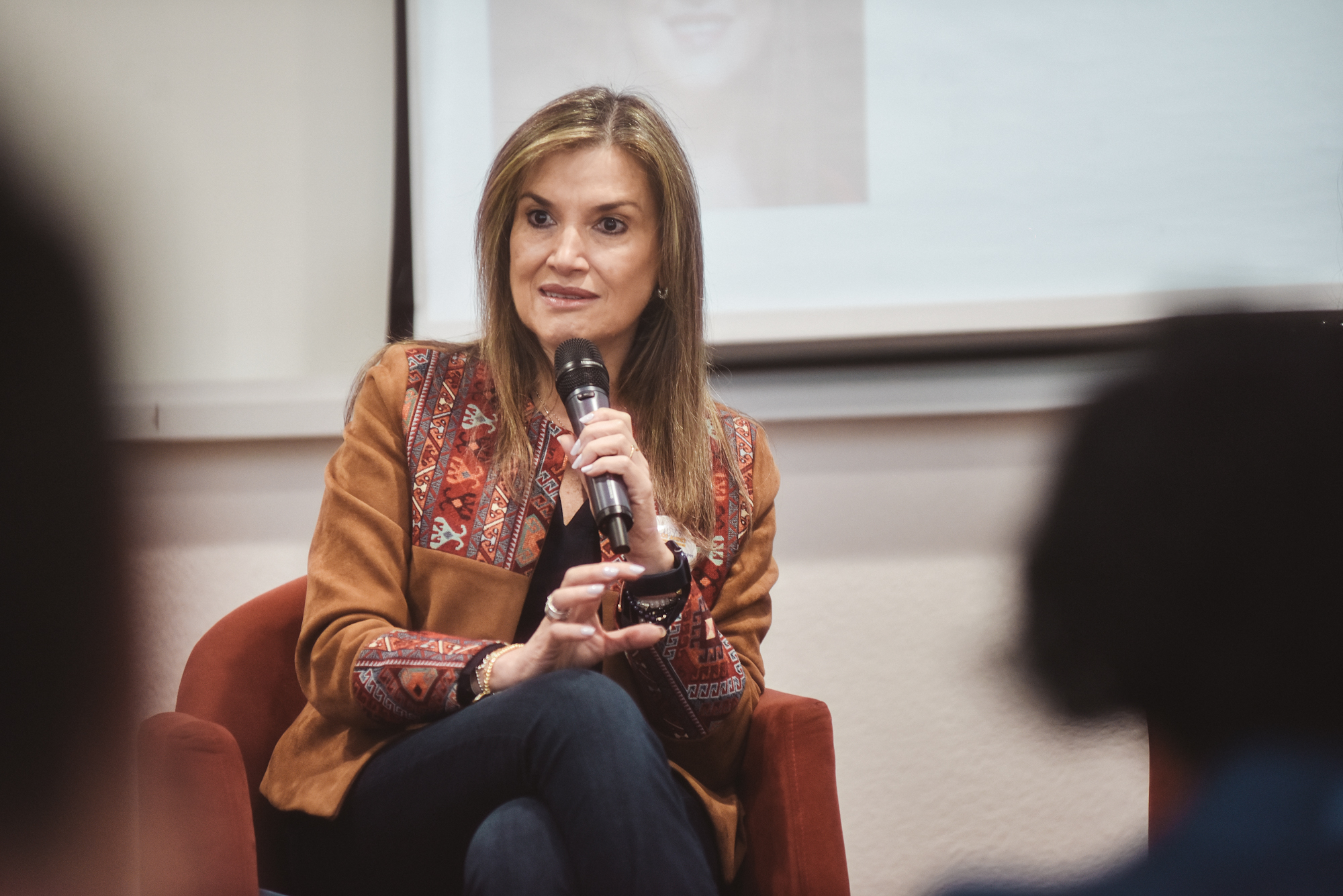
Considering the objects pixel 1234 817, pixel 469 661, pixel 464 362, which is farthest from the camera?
pixel 464 362

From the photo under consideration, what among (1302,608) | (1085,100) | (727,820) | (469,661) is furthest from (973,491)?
(1302,608)

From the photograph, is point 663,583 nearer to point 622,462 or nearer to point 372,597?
point 622,462

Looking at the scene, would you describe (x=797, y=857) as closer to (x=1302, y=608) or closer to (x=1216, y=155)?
(x=1302, y=608)

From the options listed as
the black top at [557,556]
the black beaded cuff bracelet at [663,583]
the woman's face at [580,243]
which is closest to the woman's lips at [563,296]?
the woman's face at [580,243]

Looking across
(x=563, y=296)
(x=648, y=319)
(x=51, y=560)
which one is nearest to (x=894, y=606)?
(x=648, y=319)

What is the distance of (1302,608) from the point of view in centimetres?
46

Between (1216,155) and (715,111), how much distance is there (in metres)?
0.78

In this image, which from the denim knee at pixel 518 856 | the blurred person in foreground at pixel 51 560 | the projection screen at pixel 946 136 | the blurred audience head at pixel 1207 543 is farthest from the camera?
the projection screen at pixel 946 136

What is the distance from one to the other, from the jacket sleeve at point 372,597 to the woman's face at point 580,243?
0.60 ft

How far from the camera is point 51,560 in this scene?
361 millimetres

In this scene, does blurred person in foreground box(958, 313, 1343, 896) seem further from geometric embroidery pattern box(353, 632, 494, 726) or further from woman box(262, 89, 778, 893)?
geometric embroidery pattern box(353, 632, 494, 726)

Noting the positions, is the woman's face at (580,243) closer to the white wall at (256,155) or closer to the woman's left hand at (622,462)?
the woman's left hand at (622,462)

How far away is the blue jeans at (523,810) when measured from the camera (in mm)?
917

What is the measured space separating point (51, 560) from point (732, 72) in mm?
1493
